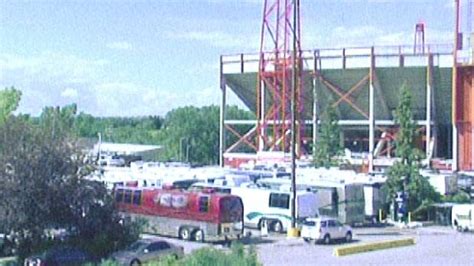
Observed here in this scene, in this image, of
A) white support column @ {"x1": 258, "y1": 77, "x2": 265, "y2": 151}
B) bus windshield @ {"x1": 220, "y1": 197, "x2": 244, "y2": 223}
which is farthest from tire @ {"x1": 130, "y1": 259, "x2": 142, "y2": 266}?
white support column @ {"x1": 258, "y1": 77, "x2": 265, "y2": 151}

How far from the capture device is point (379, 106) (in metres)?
60.7

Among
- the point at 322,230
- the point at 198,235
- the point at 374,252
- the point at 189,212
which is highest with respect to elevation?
the point at 189,212

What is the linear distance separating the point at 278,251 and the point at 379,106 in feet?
120

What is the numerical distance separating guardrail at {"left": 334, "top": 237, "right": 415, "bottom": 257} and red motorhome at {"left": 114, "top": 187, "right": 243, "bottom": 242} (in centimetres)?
350

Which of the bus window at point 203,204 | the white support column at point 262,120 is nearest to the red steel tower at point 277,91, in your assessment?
the white support column at point 262,120

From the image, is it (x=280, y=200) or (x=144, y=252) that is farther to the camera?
(x=280, y=200)

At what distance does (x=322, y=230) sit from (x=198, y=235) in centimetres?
388

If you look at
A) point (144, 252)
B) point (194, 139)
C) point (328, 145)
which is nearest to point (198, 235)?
point (144, 252)

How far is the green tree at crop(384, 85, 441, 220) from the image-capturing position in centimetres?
3622

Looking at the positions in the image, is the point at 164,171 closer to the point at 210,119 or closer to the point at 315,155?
the point at 315,155

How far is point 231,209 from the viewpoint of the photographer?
2714 centimetres

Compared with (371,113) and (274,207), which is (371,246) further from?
(371,113)

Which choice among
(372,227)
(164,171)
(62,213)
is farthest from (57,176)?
(164,171)

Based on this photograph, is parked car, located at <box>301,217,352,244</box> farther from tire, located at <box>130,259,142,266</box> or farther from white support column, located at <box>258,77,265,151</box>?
white support column, located at <box>258,77,265,151</box>
